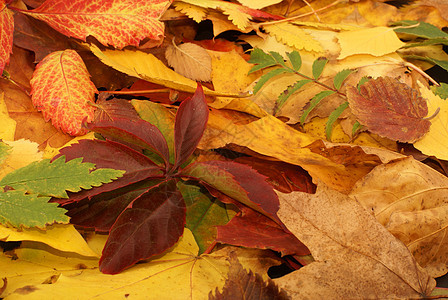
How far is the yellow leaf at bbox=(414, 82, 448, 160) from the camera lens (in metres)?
0.86

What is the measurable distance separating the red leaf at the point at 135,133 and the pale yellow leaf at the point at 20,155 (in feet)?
0.47

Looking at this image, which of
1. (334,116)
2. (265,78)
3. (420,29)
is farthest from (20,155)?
(420,29)

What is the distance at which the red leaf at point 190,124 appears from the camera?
0.76 metres

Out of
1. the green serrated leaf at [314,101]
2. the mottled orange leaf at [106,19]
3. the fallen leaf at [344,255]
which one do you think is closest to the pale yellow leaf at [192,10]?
the mottled orange leaf at [106,19]

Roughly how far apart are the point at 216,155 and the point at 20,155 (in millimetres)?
372

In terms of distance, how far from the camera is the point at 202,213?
0.81 metres

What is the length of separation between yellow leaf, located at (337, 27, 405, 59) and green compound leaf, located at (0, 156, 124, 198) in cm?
66

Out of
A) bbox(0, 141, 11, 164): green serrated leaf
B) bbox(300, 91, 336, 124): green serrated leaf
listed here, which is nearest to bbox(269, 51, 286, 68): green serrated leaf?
bbox(300, 91, 336, 124): green serrated leaf

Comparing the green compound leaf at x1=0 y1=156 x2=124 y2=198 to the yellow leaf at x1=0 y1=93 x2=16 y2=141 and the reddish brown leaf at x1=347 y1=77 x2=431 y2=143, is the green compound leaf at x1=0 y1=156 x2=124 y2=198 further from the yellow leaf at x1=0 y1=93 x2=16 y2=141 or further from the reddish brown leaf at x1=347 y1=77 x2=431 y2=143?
the reddish brown leaf at x1=347 y1=77 x2=431 y2=143

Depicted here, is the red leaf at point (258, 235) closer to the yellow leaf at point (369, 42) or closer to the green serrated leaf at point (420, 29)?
the yellow leaf at point (369, 42)

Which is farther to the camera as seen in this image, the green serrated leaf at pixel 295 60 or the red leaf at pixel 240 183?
the green serrated leaf at pixel 295 60

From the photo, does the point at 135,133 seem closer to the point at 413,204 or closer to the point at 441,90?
the point at 413,204

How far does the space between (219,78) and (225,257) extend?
0.45 metres

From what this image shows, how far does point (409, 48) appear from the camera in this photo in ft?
3.79
